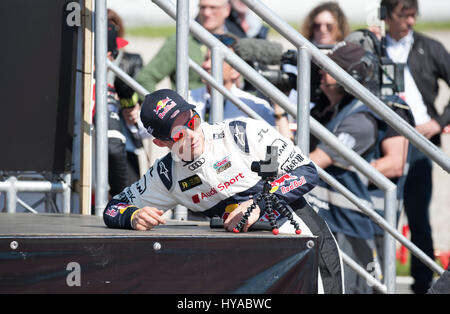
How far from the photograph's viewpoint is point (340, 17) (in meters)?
6.77

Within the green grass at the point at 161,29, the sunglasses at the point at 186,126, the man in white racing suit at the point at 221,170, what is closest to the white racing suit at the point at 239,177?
the man in white racing suit at the point at 221,170

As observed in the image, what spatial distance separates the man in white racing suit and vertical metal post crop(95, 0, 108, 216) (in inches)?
31.1

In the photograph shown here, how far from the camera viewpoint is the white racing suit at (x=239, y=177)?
3.88 m

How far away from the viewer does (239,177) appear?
3.92 m

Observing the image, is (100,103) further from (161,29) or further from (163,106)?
(161,29)

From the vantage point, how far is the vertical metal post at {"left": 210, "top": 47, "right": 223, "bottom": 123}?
4.70m

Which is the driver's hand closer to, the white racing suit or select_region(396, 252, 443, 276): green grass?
the white racing suit

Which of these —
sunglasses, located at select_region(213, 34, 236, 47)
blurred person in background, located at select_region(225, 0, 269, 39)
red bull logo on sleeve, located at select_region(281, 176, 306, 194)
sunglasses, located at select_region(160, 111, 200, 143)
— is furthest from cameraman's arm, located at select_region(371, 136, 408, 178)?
blurred person in background, located at select_region(225, 0, 269, 39)

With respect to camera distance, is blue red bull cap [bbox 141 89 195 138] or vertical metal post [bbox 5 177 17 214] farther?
vertical metal post [bbox 5 177 17 214]

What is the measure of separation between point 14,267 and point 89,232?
0.32 metres

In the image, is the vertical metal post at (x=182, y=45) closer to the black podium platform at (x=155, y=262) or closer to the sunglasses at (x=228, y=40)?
the black podium platform at (x=155, y=262)

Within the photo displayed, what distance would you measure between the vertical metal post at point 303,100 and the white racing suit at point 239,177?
11.5 inches
